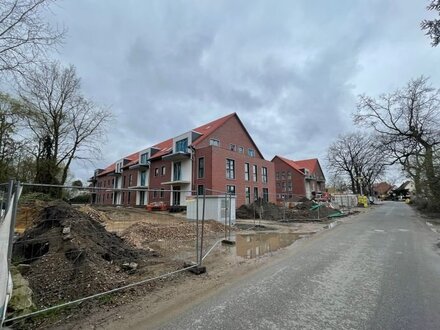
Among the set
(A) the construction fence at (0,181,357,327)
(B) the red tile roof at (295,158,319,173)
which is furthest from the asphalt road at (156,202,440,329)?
(B) the red tile roof at (295,158,319,173)

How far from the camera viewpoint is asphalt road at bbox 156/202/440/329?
385 centimetres

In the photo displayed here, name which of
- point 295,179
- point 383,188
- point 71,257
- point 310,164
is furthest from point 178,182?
point 383,188

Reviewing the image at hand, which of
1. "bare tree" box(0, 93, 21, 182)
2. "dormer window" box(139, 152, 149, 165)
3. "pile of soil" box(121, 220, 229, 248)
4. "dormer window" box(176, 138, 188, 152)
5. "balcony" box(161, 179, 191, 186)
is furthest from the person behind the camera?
"dormer window" box(139, 152, 149, 165)

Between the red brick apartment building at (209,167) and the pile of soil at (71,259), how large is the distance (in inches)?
819

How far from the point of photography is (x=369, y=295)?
4.90 metres

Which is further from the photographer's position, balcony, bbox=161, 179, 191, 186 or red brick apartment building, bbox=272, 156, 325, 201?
red brick apartment building, bbox=272, 156, 325, 201

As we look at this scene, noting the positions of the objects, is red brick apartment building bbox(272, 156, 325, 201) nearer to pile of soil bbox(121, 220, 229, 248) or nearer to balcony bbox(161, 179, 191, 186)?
balcony bbox(161, 179, 191, 186)

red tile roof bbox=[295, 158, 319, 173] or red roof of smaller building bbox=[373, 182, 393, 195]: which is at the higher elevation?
red tile roof bbox=[295, 158, 319, 173]

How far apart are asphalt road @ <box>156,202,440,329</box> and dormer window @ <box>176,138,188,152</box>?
2738cm

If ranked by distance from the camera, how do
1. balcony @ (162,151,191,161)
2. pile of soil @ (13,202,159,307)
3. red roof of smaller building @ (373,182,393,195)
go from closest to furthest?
pile of soil @ (13,202,159,307)
balcony @ (162,151,191,161)
red roof of smaller building @ (373,182,393,195)

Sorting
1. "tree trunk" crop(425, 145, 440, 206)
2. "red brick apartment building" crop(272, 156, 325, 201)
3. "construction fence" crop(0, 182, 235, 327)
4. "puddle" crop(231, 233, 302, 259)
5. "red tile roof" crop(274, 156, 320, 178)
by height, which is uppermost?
"red tile roof" crop(274, 156, 320, 178)

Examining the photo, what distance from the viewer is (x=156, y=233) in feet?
38.5

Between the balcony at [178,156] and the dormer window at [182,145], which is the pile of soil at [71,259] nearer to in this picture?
the balcony at [178,156]

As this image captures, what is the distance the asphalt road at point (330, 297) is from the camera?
385 cm
